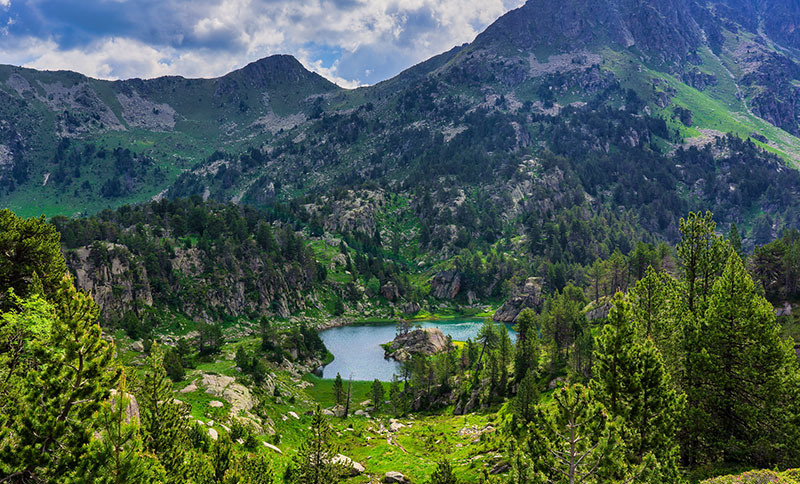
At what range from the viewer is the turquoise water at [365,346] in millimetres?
109625

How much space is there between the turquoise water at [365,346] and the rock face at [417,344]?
3.49 meters

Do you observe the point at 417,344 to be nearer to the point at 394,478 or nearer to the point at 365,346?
the point at 365,346

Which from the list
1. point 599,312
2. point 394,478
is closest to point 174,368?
point 394,478

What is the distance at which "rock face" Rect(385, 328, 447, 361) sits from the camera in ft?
394

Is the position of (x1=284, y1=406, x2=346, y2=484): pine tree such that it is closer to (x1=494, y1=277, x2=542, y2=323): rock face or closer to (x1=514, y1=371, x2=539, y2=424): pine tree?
(x1=514, y1=371, x2=539, y2=424): pine tree

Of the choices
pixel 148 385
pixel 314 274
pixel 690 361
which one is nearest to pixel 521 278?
pixel 314 274

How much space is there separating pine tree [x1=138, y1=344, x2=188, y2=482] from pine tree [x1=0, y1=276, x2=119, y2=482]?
778cm

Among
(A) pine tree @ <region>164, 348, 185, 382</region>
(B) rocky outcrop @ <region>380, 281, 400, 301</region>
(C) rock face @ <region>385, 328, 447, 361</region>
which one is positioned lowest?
(C) rock face @ <region>385, 328, 447, 361</region>

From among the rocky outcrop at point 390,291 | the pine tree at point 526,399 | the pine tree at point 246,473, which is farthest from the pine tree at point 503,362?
the rocky outcrop at point 390,291

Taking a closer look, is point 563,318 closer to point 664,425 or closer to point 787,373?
point 787,373

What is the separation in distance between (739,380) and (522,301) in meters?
150

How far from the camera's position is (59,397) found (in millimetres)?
16438

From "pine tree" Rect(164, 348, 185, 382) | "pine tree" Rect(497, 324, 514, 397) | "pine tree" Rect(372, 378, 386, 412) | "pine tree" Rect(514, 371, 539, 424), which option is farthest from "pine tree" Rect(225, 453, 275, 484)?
"pine tree" Rect(497, 324, 514, 397)

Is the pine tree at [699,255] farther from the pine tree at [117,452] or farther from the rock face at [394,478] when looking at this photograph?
the pine tree at [117,452]
